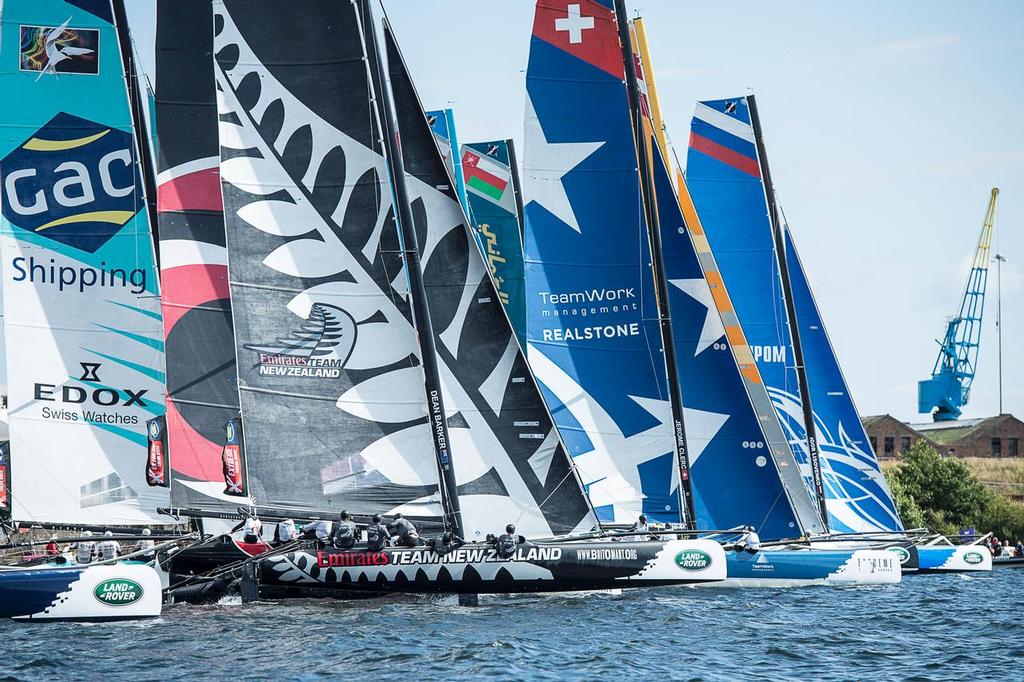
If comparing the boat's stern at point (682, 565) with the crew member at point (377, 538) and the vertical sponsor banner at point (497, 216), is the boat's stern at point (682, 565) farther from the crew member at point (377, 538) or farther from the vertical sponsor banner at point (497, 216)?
the vertical sponsor banner at point (497, 216)

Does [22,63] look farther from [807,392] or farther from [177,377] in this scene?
[807,392]

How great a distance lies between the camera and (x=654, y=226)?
95.3 feet

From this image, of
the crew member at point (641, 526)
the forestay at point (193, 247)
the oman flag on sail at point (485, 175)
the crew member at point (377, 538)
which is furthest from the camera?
the oman flag on sail at point (485, 175)

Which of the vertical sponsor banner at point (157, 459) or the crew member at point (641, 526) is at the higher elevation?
the vertical sponsor banner at point (157, 459)

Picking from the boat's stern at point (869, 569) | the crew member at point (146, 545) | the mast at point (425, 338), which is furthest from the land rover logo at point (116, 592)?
the boat's stern at point (869, 569)

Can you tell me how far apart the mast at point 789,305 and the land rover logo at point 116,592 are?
62.3ft

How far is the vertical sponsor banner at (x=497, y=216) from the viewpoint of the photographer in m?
37.6

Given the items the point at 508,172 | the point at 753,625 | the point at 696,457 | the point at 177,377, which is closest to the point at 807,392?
the point at 696,457

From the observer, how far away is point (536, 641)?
19719mm

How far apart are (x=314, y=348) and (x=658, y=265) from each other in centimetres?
795

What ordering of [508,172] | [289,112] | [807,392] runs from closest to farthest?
[289,112], [807,392], [508,172]

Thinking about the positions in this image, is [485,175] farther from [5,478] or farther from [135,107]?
[5,478]

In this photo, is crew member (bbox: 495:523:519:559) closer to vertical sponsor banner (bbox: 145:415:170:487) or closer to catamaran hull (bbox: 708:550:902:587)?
vertical sponsor banner (bbox: 145:415:170:487)

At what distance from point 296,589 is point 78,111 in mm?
9585
